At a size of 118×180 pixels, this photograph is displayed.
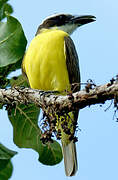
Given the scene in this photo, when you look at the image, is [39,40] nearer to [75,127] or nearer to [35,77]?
[35,77]

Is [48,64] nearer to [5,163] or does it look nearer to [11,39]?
[11,39]

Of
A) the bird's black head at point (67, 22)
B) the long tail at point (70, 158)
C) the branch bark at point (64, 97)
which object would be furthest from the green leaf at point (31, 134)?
the bird's black head at point (67, 22)

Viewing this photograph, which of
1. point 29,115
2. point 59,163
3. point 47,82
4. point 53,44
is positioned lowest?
point 59,163

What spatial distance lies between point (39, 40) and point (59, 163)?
1.51 metres

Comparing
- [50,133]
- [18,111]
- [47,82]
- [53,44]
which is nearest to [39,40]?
[53,44]

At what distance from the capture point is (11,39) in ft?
13.9

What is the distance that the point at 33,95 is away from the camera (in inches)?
136

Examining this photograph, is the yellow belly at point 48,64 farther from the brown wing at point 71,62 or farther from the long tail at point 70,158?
the long tail at point 70,158

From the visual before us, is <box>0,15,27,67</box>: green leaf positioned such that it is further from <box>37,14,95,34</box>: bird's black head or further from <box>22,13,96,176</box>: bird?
<box>37,14,95,34</box>: bird's black head

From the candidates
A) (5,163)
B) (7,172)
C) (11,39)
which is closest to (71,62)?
(11,39)

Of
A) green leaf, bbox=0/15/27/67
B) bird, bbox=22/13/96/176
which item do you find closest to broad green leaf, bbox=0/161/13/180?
bird, bbox=22/13/96/176

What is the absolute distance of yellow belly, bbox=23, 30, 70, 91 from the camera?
14.4ft

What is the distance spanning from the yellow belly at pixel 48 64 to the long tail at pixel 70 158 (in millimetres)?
697

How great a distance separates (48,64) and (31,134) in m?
0.91
